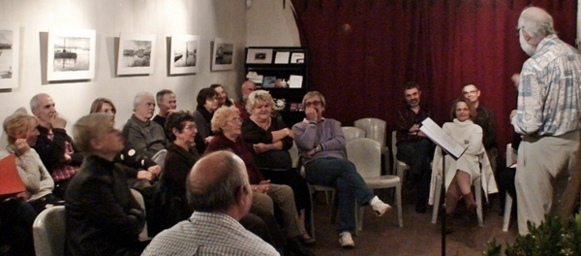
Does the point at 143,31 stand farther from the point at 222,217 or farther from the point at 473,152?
the point at 222,217

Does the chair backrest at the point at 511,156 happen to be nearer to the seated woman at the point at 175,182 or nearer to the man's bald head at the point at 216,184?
the seated woman at the point at 175,182

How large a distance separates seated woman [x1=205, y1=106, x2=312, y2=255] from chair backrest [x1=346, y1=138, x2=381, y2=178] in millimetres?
1198

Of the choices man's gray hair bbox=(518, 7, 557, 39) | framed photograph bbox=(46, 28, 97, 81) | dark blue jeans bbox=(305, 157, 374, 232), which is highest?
man's gray hair bbox=(518, 7, 557, 39)

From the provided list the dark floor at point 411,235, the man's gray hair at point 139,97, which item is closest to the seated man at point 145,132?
the man's gray hair at point 139,97

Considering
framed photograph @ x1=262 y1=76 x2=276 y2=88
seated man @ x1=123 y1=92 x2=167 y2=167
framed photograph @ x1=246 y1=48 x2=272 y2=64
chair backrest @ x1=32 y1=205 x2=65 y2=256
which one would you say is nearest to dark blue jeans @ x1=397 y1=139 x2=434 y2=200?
framed photograph @ x1=262 y1=76 x2=276 y2=88

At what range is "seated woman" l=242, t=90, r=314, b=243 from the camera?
239 inches

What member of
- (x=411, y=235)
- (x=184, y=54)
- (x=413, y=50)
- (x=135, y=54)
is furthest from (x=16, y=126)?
(x=413, y=50)

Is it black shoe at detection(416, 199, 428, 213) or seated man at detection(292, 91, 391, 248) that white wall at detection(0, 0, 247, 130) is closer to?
seated man at detection(292, 91, 391, 248)

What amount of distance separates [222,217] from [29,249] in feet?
8.22

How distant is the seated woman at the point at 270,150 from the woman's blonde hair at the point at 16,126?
6.06ft

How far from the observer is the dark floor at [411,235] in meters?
5.91

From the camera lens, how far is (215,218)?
2.40 meters

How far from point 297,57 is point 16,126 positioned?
445 cm

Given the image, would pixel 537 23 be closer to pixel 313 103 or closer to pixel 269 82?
pixel 313 103
